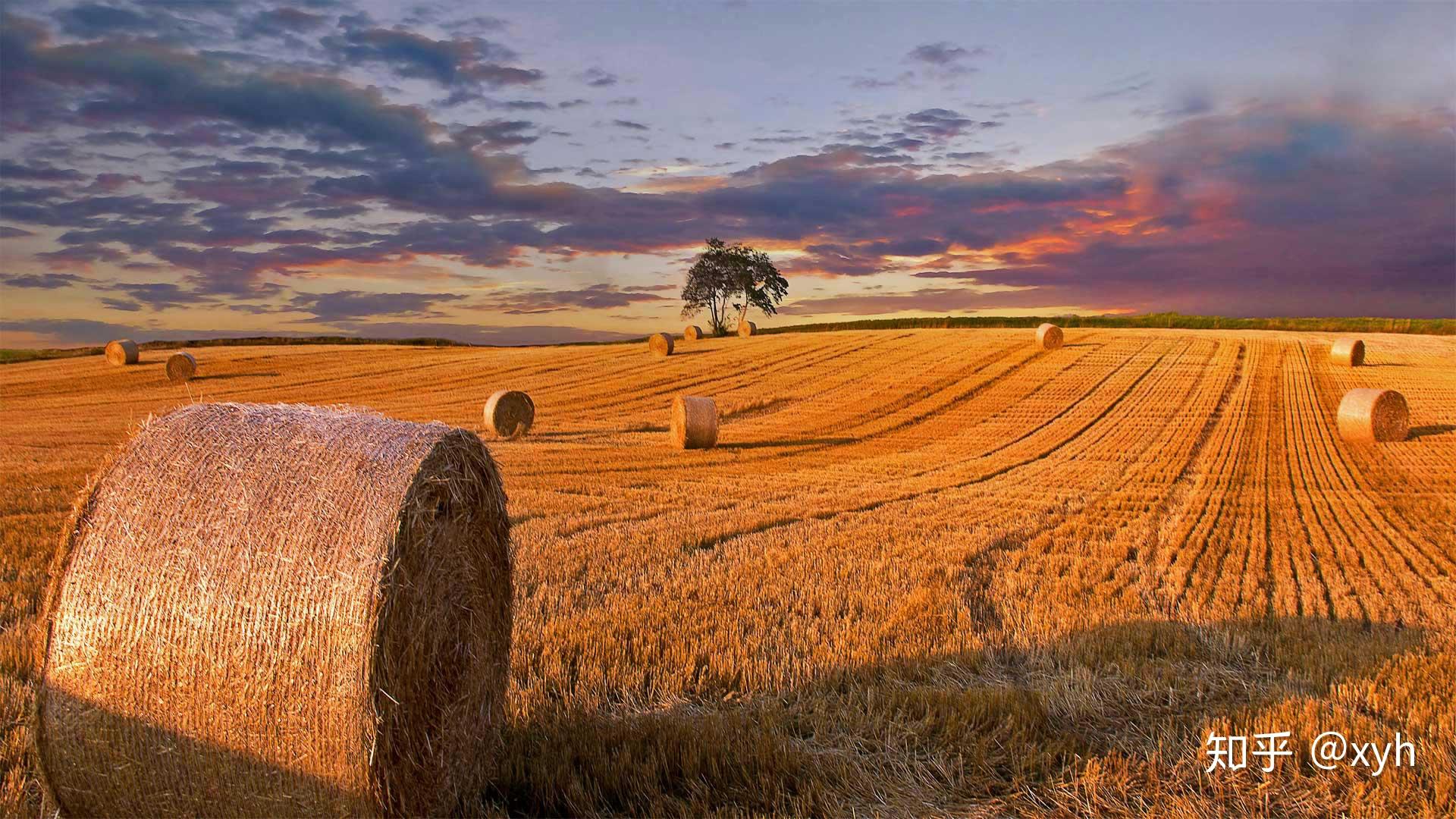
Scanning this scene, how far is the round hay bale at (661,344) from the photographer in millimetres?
38688

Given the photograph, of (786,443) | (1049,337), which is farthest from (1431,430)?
(1049,337)

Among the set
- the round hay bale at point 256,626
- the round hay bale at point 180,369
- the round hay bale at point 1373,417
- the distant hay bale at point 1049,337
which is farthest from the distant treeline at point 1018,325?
the round hay bale at point 256,626

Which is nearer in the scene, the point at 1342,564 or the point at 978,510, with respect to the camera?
the point at 1342,564

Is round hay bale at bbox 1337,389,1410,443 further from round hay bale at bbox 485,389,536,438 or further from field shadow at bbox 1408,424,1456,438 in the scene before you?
round hay bale at bbox 485,389,536,438

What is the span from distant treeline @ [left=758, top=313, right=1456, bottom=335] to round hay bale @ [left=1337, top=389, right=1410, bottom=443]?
35.8 m

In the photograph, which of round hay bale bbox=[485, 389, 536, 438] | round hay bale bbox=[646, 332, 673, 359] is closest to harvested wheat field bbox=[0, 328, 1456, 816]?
round hay bale bbox=[485, 389, 536, 438]

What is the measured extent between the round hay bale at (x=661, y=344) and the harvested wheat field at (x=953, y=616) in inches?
686

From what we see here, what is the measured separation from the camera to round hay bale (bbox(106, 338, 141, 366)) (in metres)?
34.7

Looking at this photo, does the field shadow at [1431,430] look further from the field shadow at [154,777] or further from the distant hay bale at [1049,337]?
the field shadow at [154,777]

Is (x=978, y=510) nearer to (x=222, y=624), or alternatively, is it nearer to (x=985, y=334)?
(x=222, y=624)

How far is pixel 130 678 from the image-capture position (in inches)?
150

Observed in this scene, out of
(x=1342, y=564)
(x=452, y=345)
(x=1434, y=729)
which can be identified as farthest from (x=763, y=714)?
(x=452, y=345)

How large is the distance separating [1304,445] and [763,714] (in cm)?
1844

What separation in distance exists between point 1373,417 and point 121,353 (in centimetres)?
4037
